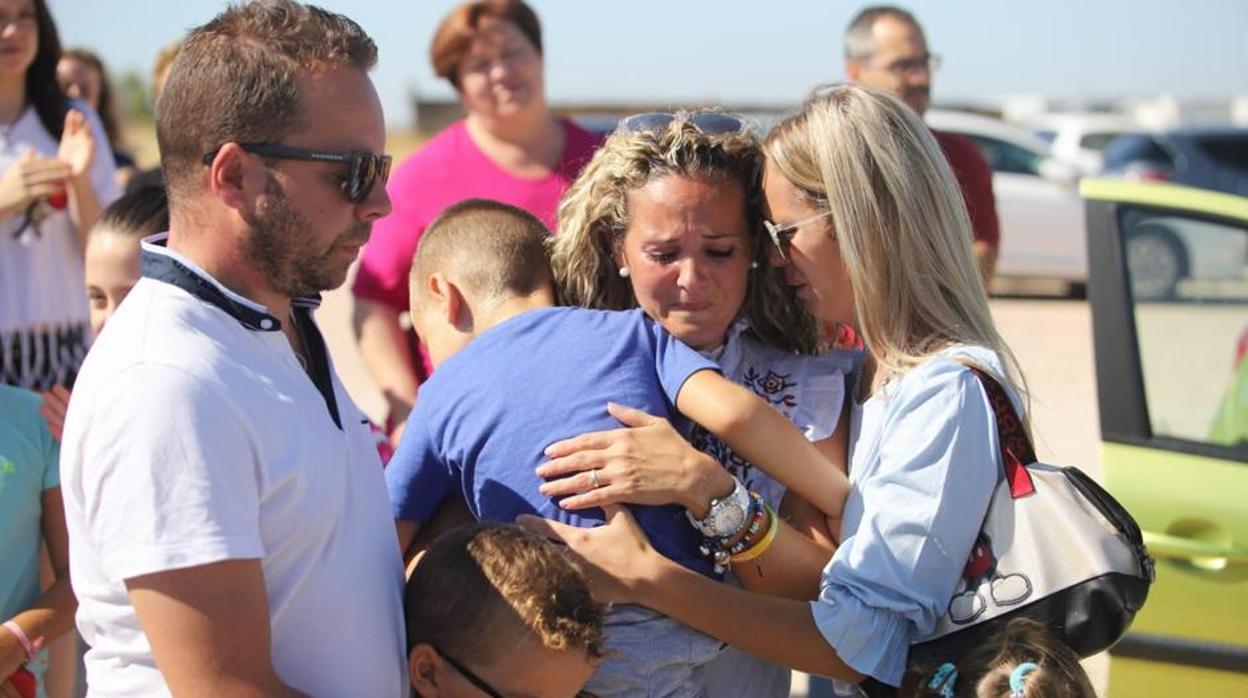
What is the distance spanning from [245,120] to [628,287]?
1.04m

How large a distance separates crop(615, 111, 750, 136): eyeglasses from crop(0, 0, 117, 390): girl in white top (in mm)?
2384

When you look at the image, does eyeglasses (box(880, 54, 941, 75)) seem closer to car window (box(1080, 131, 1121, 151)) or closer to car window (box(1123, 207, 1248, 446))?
car window (box(1123, 207, 1248, 446))

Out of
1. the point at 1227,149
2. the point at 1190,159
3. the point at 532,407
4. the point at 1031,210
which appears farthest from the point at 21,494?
the point at 1227,149

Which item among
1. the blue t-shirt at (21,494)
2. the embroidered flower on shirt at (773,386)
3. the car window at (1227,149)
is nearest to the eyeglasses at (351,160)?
the embroidered flower on shirt at (773,386)

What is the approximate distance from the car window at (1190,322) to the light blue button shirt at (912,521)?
1620mm

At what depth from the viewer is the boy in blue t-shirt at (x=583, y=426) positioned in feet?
7.00

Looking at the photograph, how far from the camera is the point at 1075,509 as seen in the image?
2023 millimetres

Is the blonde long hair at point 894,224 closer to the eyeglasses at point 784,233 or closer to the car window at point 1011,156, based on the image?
the eyeglasses at point 784,233

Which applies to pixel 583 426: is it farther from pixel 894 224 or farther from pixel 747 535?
pixel 894 224

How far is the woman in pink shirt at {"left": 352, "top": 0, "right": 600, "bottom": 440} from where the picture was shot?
409 cm

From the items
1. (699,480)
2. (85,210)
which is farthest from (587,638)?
(85,210)

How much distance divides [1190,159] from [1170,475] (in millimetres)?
12082

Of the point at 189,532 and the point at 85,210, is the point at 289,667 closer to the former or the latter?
the point at 189,532

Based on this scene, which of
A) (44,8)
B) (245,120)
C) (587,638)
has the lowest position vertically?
(587,638)
